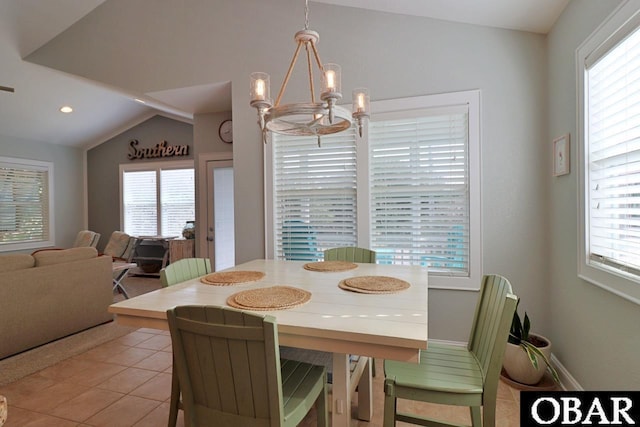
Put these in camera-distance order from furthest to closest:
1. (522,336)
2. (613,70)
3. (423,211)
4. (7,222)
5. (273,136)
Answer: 1. (7,222)
2. (273,136)
3. (423,211)
4. (522,336)
5. (613,70)

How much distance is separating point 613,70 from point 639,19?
0.98 feet

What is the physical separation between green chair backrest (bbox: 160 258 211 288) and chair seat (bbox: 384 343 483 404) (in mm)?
1330

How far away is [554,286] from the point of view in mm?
2494

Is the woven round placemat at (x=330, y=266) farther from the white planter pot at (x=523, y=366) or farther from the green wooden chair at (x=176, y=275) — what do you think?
the white planter pot at (x=523, y=366)

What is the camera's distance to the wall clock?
4.45m

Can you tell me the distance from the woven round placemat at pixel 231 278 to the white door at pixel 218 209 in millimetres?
2640

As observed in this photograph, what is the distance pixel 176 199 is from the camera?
639 centimetres

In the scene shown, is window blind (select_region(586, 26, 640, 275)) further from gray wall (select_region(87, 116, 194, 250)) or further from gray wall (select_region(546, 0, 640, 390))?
gray wall (select_region(87, 116, 194, 250))

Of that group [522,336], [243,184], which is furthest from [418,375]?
[243,184]

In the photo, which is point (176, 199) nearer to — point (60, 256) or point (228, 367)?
point (60, 256)

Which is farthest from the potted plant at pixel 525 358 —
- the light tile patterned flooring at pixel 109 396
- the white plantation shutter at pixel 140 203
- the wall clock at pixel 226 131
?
the white plantation shutter at pixel 140 203

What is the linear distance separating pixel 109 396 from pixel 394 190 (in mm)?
2690

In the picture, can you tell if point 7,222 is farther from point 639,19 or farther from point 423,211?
point 639,19

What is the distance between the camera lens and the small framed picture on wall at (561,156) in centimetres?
221
